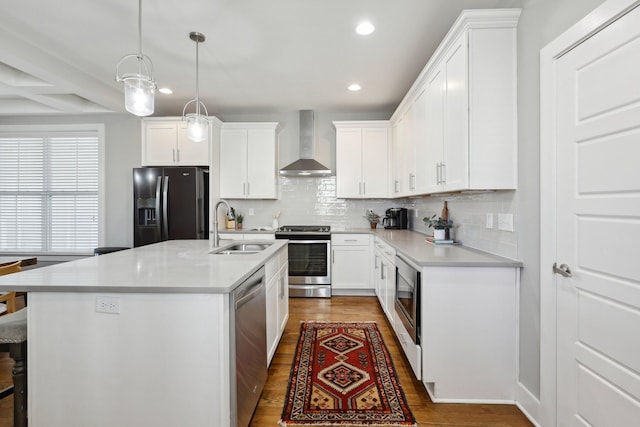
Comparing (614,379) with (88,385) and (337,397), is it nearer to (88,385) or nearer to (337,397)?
(337,397)

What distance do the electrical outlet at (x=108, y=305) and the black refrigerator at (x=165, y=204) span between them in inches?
103

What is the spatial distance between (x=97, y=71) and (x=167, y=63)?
3.07 ft

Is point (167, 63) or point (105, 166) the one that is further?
point (105, 166)

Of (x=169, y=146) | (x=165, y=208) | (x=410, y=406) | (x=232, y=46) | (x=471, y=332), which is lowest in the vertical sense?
(x=410, y=406)

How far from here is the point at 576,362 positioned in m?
1.44

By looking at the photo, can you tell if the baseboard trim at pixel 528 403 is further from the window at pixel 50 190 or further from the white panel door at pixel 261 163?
the window at pixel 50 190

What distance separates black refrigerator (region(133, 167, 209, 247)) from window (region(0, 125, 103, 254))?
47.8 inches

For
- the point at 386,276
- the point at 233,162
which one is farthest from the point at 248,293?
the point at 233,162

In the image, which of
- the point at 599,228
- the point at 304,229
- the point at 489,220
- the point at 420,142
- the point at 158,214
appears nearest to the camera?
the point at 599,228

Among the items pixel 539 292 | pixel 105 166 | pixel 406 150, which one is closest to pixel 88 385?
pixel 539 292

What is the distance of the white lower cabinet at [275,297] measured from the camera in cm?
214

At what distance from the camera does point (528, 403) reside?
174cm

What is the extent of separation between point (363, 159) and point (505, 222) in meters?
2.53

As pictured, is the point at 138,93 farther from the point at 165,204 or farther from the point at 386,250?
the point at 386,250
